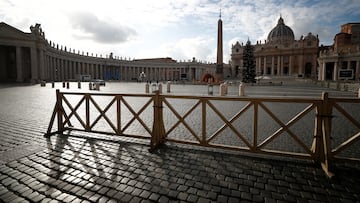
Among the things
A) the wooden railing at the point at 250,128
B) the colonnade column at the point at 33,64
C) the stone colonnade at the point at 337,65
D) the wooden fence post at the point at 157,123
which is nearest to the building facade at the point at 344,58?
the stone colonnade at the point at 337,65

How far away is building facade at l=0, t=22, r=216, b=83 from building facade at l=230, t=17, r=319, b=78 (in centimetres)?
3120

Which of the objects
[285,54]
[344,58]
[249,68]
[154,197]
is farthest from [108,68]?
[154,197]

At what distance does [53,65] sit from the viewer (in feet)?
210

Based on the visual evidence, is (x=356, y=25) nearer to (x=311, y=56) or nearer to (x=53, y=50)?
(x=311, y=56)

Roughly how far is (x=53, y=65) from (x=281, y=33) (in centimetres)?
9187

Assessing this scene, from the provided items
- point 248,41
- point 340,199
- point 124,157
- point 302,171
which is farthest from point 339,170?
point 248,41

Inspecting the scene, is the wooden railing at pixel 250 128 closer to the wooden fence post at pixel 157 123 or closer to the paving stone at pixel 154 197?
the wooden fence post at pixel 157 123

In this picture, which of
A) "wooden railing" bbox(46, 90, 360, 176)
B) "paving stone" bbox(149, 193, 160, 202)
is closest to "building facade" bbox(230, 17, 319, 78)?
"wooden railing" bbox(46, 90, 360, 176)

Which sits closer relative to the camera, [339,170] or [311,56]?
[339,170]

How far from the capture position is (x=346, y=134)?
699 centimetres

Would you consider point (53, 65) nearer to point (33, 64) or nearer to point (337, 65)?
point (33, 64)

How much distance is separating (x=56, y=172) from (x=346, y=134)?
822cm

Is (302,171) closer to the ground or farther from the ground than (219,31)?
closer to the ground

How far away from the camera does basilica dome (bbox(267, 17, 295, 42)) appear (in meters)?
97.6
